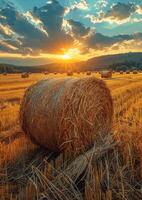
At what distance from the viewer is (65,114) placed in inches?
275

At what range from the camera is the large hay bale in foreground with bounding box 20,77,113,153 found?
694 centimetres

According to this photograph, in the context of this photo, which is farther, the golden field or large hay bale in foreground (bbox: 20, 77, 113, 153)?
large hay bale in foreground (bbox: 20, 77, 113, 153)

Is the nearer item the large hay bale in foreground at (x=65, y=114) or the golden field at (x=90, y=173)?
the golden field at (x=90, y=173)

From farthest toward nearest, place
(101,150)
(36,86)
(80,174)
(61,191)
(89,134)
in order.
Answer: (36,86)
(89,134)
(101,150)
(80,174)
(61,191)

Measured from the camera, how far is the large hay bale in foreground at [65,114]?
694cm

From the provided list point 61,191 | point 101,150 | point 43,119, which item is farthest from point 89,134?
point 61,191

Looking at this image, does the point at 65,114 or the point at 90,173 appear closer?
the point at 90,173

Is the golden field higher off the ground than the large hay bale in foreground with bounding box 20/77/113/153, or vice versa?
the large hay bale in foreground with bounding box 20/77/113/153

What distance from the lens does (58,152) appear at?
23.7 ft

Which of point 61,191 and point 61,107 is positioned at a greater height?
point 61,107

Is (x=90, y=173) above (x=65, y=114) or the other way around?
the other way around

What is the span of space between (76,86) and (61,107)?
0.78 m

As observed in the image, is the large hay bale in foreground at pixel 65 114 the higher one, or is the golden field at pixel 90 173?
the large hay bale in foreground at pixel 65 114

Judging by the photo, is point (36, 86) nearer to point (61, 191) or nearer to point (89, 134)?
point (89, 134)
